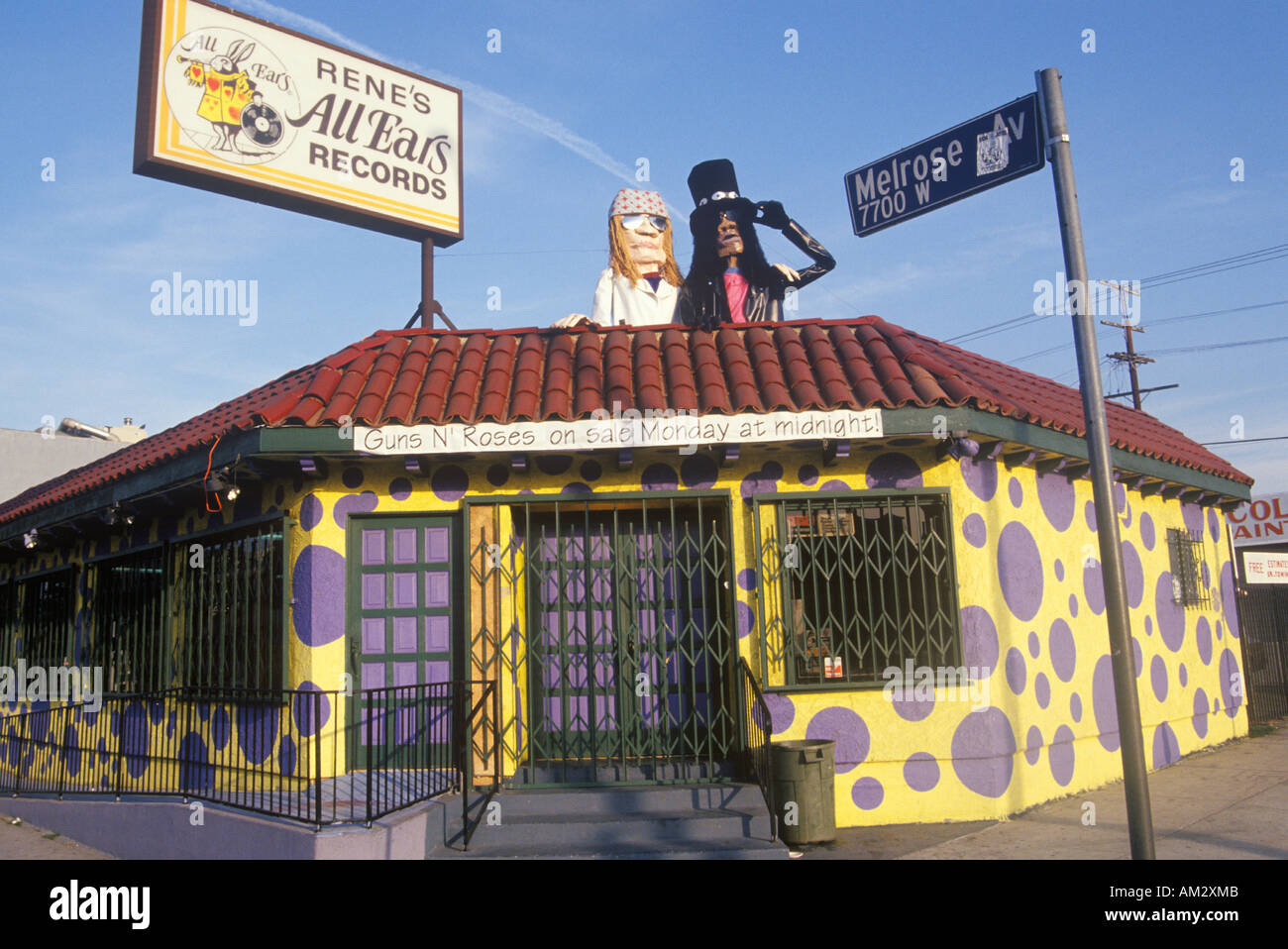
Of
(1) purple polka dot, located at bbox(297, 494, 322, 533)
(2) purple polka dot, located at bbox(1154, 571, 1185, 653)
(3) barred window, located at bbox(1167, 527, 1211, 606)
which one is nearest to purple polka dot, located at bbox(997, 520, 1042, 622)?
(2) purple polka dot, located at bbox(1154, 571, 1185, 653)

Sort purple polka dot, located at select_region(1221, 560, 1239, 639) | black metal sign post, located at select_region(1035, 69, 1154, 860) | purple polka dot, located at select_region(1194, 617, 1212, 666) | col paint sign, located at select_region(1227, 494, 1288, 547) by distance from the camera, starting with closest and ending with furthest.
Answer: black metal sign post, located at select_region(1035, 69, 1154, 860), purple polka dot, located at select_region(1194, 617, 1212, 666), purple polka dot, located at select_region(1221, 560, 1239, 639), col paint sign, located at select_region(1227, 494, 1288, 547)

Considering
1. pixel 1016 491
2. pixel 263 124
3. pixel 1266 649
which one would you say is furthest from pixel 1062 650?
pixel 263 124

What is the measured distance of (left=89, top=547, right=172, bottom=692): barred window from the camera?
10273mm

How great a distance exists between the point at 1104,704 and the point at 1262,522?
16.4 m

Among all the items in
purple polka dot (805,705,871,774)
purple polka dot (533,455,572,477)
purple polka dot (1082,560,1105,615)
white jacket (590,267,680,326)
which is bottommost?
purple polka dot (805,705,871,774)

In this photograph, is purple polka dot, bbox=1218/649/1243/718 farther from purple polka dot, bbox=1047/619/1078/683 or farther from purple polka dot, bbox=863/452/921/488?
purple polka dot, bbox=863/452/921/488

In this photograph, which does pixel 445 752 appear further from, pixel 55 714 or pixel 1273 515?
pixel 1273 515

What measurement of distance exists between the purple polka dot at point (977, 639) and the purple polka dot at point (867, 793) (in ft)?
4.27

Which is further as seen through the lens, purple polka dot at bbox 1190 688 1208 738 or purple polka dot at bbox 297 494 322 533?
purple polka dot at bbox 1190 688 1208 738

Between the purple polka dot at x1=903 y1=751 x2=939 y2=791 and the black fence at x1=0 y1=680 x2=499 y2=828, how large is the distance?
3421mm

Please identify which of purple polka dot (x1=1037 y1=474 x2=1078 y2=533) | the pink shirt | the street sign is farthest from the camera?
the pink shirt

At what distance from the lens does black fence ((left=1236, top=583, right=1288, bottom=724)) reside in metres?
14.9

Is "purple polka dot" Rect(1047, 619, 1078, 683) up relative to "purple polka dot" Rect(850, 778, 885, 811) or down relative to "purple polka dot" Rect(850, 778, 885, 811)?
up
